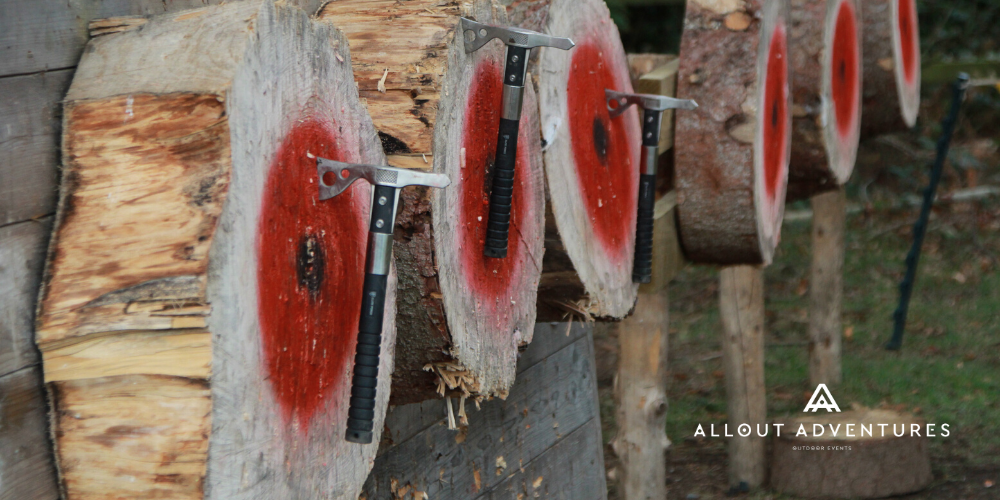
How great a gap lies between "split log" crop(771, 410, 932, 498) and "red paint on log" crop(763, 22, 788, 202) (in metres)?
1.39

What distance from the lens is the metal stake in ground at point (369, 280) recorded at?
1.29 metres

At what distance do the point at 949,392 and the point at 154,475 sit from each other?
484 cm

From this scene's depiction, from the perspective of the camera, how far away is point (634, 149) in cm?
233

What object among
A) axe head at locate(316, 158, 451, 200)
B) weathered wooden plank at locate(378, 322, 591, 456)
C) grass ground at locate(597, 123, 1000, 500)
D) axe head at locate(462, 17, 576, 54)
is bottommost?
grass ground at locate(597, 123, 1000, 500)

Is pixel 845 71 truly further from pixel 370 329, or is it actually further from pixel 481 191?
pixel 370 329

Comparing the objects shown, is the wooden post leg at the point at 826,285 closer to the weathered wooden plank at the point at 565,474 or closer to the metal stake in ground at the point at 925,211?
the metal stake in ground at the point at 925,211

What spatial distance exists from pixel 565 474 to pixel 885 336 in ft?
11.8

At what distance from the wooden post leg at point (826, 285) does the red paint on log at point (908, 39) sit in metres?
0.70

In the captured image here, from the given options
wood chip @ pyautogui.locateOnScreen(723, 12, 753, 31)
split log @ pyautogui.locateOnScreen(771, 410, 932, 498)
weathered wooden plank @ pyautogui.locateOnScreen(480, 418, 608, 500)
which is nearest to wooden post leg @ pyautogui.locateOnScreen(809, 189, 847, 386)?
split log @ pyautogui.locateOnScreen(771, 410, 932, 498)

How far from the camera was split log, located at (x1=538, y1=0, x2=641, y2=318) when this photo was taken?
1.96 metres

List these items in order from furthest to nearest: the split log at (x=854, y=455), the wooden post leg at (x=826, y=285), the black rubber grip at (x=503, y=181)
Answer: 1. the wooden post leg at (x=826, y=285)
2. the split log at (x=854, y=455)
3. the black rubber grip at (x=503, y=181)

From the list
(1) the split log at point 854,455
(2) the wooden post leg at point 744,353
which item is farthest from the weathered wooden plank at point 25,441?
(1) the split log at point 854,455

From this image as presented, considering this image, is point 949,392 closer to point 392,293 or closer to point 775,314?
point 775,314

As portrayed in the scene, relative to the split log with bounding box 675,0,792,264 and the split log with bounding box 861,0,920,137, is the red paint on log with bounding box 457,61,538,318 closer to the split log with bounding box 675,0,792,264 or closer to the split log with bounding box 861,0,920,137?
the split log with bounding box 675,0,792,264
